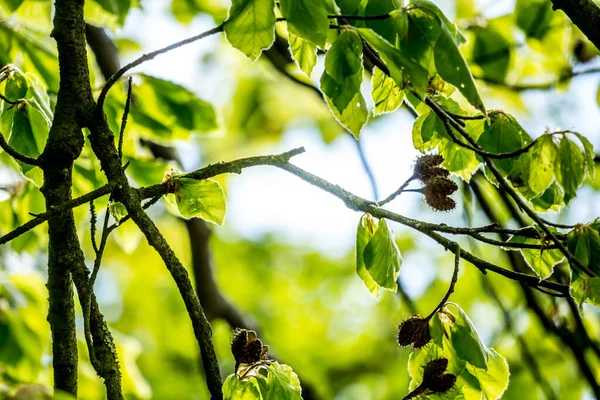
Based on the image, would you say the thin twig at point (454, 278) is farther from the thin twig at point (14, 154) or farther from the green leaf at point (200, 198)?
the thin twig at point (14, 154)

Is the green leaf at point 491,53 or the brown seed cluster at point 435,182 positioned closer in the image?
the brown seed cluster at point 435,182

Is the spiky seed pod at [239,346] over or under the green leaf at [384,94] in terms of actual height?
under

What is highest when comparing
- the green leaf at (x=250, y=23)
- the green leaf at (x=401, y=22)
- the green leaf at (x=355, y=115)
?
the green leaf at (x=250, y=23)

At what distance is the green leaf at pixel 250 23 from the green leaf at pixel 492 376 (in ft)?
2.23

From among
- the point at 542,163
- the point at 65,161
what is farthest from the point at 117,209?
the point at 542,163

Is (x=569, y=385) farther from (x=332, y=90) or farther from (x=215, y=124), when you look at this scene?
(x=332, y=90)

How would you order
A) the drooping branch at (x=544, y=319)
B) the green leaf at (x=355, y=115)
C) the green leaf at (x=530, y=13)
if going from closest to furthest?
1. the green leaf at (x=355, y=115)
2. the drooping branch at (x=544, y=319)
3. the green leaf at (x=530, y=13)

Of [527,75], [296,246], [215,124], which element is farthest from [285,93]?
[215,124]

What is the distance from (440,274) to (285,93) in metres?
2.43

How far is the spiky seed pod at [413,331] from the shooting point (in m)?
1.20

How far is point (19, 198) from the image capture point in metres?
2.17

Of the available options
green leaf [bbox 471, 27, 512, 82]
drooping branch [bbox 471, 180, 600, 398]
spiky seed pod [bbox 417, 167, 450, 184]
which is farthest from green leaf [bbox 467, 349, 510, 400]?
green leaf [bbox 471, 27, 512, 82]

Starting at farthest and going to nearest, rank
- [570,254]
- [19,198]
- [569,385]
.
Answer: [569,385] → [19,198] → [570,254]

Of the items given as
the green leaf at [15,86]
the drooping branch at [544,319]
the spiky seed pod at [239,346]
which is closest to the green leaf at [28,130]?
the green leaf at [15,86]
